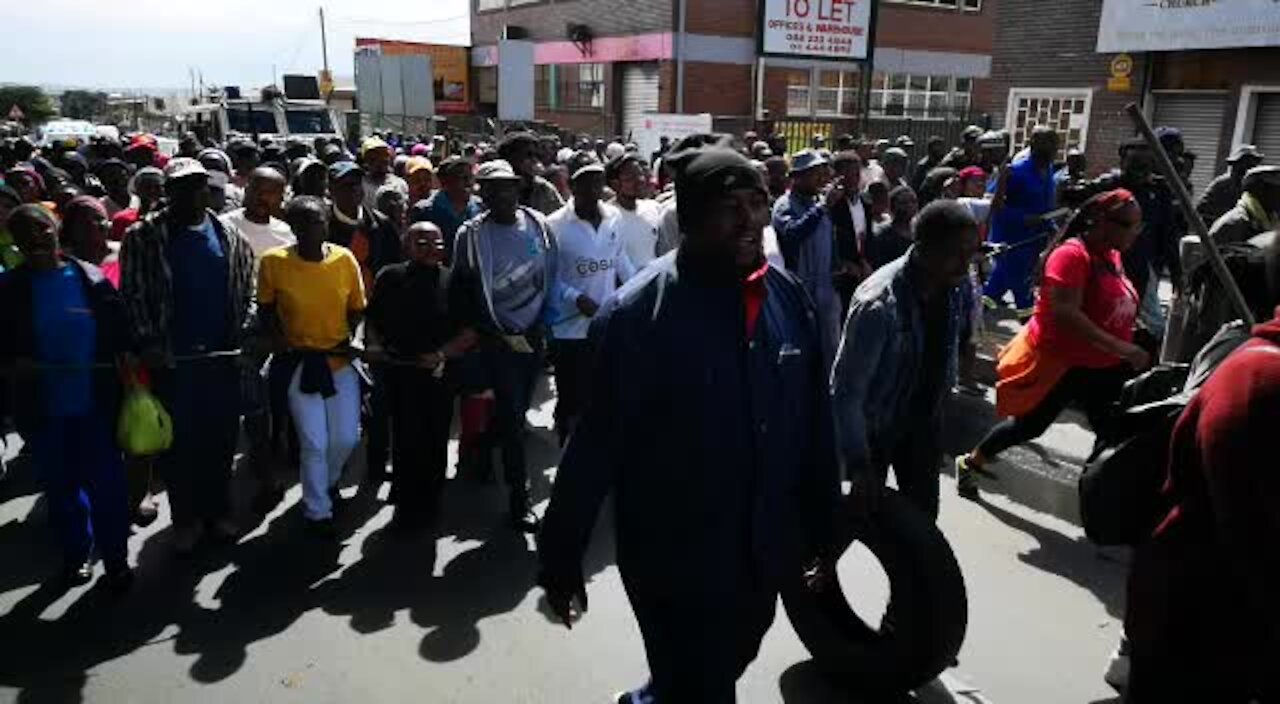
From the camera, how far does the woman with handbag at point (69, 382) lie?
4.20 metres

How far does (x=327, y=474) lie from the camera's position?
199 inches

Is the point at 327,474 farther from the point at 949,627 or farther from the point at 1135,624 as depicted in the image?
the point at 1135,624

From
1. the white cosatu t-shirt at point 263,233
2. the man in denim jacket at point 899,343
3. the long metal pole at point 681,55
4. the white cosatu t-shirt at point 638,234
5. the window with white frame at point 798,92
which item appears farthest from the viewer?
the window with white frame at point 798,92

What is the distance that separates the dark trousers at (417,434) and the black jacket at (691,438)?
2.80 m

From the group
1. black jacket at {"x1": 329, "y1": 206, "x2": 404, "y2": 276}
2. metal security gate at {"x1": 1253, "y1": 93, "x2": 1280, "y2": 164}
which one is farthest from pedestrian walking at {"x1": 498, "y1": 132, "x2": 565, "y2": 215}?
metal security gate at {"x1": 1253, "y1": 93, "x2": 1280, "y2": 164}

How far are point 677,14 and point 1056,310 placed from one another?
81.5ft

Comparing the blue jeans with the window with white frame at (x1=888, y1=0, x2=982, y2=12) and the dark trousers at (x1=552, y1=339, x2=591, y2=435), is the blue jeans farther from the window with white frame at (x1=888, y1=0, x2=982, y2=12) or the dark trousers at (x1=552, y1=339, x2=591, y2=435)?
the window with white frame at (x1=888, y1=0, x2=982, y2=12)

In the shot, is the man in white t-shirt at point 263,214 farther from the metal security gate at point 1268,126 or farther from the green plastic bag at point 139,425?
the metal security gate at point 1268,126

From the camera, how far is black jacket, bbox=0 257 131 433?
4.20 m

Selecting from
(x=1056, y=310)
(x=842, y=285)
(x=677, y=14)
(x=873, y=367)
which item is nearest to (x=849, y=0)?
(x=677, y=14)

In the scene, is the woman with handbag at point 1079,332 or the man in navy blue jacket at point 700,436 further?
the woman with handbag at point 1079,332

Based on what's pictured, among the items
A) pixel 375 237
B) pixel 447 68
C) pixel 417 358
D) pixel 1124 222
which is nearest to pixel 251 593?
pixel 417 358

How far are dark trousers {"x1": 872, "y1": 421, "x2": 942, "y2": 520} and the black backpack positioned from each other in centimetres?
122

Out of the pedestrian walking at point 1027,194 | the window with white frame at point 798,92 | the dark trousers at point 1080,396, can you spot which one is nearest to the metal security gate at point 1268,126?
the pedestrian walking at point 1027,194
